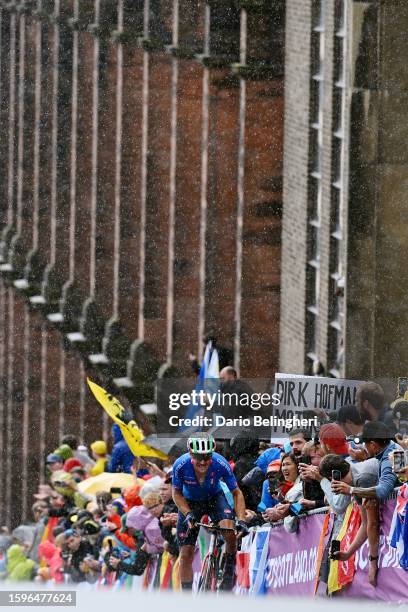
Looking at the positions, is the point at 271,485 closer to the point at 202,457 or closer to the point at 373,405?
the point at 202,457

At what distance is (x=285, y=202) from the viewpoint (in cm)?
3512

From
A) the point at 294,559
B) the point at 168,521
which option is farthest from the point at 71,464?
the point at 294,559

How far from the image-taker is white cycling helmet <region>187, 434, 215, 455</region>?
59.7 feet

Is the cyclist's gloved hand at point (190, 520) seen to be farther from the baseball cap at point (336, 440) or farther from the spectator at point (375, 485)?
the spectator at point (375, 485)

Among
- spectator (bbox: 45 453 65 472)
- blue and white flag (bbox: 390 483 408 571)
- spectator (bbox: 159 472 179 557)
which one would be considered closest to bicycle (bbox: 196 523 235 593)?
spectator (bbox: 159 472 179 557)

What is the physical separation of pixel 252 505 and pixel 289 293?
15163 mm

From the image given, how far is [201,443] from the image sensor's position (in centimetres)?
1819

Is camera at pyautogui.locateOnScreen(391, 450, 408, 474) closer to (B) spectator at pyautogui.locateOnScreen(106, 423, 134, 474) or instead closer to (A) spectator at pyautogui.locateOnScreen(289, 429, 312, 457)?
(A) spectator at pyautogui.locateOnScreen(289, 429, 312, 457)

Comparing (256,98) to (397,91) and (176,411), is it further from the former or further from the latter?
(176,411)

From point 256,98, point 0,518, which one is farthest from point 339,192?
point 0,518

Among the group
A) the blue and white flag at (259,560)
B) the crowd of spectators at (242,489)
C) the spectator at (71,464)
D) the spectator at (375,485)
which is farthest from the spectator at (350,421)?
the spectator at (71,464)

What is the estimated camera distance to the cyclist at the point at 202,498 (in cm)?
1823

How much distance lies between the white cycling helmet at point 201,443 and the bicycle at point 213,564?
20.7 inches

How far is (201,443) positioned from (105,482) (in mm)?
9759
